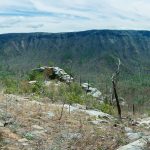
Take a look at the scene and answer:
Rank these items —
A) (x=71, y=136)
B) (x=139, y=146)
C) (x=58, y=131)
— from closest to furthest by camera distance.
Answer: (x=139, y=146), (x=71, y=136), (x=58, y=131)

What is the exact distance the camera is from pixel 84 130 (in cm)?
1623

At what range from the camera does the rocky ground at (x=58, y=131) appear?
14.1 metres

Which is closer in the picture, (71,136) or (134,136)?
(71,136)

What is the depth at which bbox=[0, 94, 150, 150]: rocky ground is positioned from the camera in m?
14.1

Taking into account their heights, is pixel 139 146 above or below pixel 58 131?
above

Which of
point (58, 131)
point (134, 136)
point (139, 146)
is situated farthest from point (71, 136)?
point (139, 146)

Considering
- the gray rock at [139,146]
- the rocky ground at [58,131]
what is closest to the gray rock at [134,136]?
the rocky ground at [58,131]

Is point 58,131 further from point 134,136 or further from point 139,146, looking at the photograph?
point 139,146

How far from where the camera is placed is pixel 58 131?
1594cm

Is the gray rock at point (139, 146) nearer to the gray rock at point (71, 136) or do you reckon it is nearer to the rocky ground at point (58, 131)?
the rocky ground at point (58, 131)

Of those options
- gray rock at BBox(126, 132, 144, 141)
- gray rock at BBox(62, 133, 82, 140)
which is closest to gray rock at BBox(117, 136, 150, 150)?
gray rock at BBox(126, 132, 144, 141)

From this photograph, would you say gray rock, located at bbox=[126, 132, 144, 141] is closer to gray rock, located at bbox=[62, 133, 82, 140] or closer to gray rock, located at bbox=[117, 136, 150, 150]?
gray rock, located at bbox=[117, 136, 150, 150]

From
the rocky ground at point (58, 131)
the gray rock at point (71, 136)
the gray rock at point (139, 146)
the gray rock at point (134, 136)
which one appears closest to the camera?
the gray rock at point (139, 146)

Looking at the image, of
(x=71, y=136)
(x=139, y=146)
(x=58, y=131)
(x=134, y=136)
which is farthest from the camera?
(x=134, y=136)
